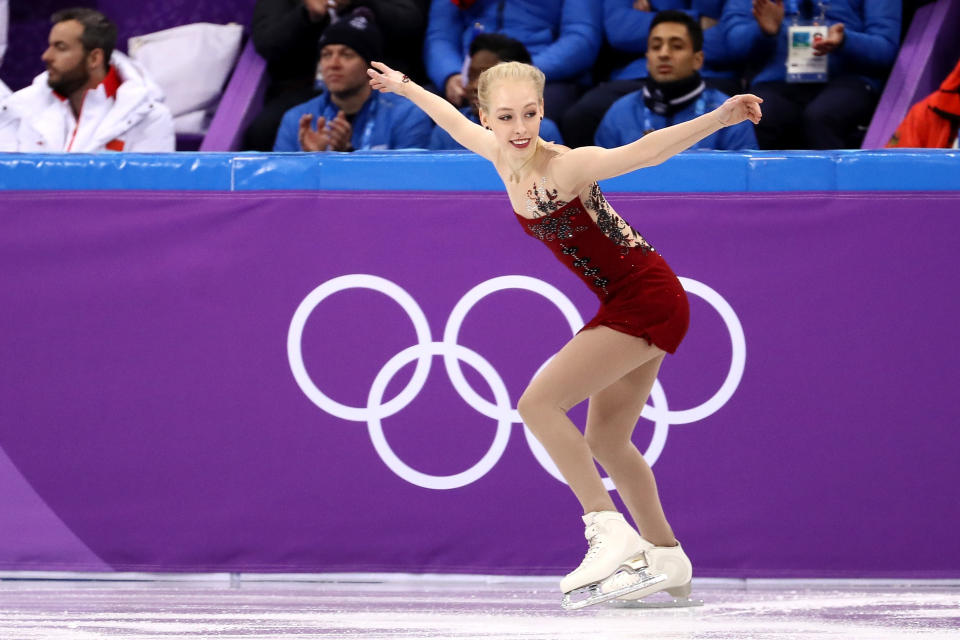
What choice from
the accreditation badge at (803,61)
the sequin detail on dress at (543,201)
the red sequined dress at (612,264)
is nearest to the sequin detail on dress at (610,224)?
the red sequined dress at (612,264)

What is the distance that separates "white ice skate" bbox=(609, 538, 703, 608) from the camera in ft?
13.5

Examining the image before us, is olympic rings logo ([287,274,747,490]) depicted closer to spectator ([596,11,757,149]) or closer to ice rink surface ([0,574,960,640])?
ice rink surface ([0,574,960,640])

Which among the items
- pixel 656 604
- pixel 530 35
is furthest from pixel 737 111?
pixel 530 35

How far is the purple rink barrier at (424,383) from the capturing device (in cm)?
474

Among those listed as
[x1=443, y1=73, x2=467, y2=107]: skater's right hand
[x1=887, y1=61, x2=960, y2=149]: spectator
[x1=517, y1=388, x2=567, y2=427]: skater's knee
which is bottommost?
[x1=517, y1=388, x2=567, y2=427]: skater's knee

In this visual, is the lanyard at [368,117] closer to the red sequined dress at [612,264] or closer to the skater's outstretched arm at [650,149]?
the red sequined dress at [612,264]

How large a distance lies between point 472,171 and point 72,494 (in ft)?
6.36

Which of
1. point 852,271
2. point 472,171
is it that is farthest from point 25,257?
point 852,271

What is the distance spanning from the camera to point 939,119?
242 inches

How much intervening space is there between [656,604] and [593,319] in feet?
3.07

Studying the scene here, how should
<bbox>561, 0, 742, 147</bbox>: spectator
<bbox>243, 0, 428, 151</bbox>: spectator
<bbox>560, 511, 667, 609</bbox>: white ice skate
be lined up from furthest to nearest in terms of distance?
1. <bbox>243, 0, 428, 151</bbox>: spectator
2. <bbox>561, 0, 742, 147</bbox>: spectator
3. <bbox>560, 511, 667, 609</bbox>: white ice skate

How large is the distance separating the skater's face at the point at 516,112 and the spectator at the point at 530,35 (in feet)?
9.89

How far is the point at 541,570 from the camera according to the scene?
189 inches

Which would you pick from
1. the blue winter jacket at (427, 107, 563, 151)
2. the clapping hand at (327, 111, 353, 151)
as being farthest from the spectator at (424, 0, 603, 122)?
the clapping hand at (327, 111, 353, 151)
